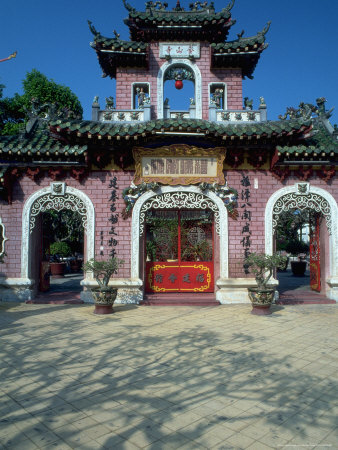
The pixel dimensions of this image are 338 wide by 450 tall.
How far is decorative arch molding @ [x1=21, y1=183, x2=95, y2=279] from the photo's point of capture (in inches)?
372

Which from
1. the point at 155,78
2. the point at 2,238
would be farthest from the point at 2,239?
the point at 155,78

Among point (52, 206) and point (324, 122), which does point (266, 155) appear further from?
point (52, 206)

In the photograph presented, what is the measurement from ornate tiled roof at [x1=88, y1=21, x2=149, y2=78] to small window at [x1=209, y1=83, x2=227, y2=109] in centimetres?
235

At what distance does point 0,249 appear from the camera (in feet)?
30.4

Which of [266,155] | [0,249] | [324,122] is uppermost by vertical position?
[324,122]

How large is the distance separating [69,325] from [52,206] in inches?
161

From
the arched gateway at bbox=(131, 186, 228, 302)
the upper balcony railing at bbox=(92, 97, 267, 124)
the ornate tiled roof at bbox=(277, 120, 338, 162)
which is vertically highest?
the upper balcony railing at bbox=(92, 97, 267, 124)

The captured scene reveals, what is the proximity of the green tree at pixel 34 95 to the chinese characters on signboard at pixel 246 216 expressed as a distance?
1634 centimetres

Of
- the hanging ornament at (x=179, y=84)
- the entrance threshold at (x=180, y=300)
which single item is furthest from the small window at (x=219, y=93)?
the entrance threshold at (x=180, y=300)

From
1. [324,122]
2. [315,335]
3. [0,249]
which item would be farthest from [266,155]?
[0,249]

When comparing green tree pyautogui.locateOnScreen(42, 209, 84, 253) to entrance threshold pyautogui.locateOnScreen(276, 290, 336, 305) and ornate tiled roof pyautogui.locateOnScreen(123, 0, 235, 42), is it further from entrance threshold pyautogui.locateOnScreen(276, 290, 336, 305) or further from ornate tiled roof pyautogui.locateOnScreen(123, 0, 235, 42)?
entrance threshold pyautogui.locateOnScreen(276, 290, 336, 305)

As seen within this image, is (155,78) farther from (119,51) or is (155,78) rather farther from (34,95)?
(34,95)

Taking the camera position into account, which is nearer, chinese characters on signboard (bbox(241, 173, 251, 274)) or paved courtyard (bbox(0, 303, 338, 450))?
paved courtyard (bbox(0, 303, 338, 450))

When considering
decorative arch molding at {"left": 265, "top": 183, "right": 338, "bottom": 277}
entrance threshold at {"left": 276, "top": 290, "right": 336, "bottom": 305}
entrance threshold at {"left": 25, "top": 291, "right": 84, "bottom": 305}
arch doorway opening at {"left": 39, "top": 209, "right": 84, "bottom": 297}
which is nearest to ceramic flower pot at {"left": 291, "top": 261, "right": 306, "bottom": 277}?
entrance threshold at {"left": 276, "top": 290, "right": 336, "bottom": 305}
